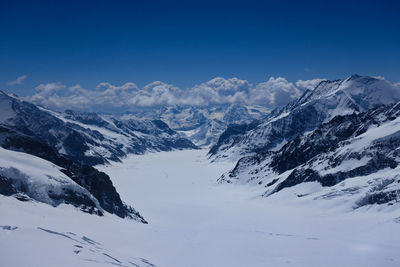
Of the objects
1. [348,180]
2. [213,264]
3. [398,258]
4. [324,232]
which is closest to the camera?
[213,264]

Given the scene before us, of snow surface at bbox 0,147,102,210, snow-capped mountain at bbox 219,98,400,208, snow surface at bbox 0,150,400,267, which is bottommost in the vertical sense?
snow surface at bbox 0,150,400,267

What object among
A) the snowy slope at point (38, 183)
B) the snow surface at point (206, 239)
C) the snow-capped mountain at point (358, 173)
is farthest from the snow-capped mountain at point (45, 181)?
the snow-capped mountain at point (358, 173)

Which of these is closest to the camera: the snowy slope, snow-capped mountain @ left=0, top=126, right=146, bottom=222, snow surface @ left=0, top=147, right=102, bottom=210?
the snowy slope

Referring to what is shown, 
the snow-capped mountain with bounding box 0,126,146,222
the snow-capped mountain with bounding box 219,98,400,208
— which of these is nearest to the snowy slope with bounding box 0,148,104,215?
the snow-capped mountain with bounding box 0,126,146,222

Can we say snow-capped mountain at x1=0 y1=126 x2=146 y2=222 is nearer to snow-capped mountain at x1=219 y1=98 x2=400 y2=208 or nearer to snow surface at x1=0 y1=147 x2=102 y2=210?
snow surface at x1=0 y1=147 x2=102 y2=210

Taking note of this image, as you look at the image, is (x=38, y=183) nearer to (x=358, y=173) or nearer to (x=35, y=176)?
(x=35, y=176)

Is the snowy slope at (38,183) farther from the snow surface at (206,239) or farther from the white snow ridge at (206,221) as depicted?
the snow surface at (206,239)

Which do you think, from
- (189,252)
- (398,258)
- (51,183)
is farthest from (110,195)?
(398,258)

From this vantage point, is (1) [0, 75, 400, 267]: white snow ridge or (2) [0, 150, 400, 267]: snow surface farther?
(1) [0, 75, 400, 267]: white snow ridge

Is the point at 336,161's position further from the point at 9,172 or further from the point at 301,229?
the point at 9,172

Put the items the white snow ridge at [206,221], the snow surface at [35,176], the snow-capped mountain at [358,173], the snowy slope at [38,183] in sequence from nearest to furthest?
the white snow ridge at [206,221] → the snowy slope at [38,183] → the snow surface at [35,176] → the snow-capped mountain at [358,173]

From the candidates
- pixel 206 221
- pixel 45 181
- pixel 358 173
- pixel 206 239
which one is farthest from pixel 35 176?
pixel 358 173
